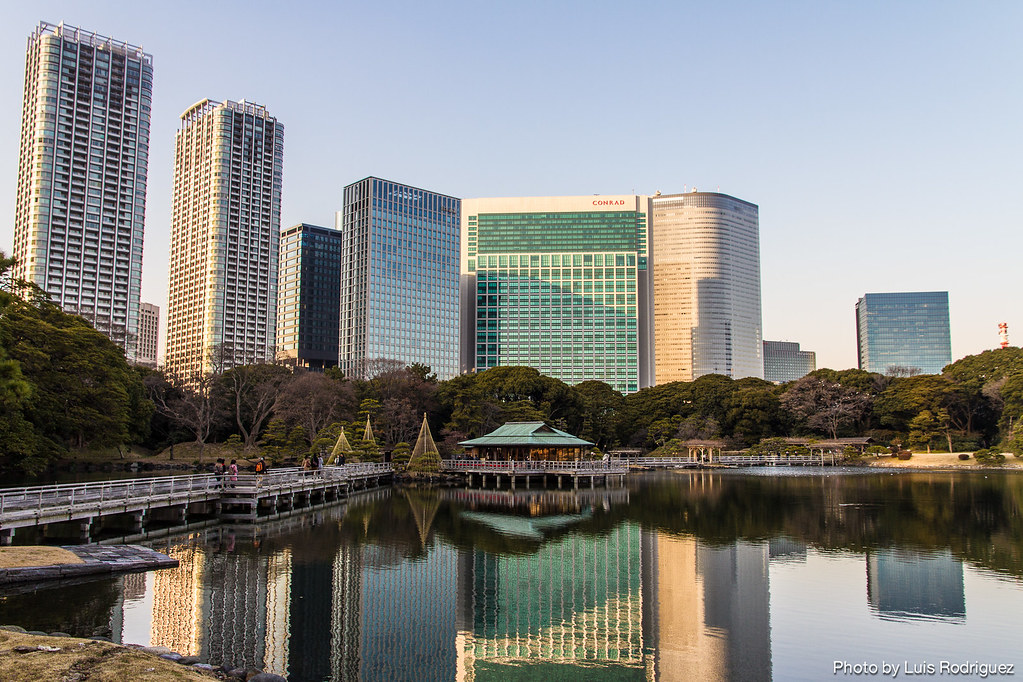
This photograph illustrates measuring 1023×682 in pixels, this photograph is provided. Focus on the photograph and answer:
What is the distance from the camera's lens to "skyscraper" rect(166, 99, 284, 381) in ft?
439

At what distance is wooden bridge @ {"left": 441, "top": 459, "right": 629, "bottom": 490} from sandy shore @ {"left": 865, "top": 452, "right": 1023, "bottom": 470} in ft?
102

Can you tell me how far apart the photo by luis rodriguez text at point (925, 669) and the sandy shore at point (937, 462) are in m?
62.0

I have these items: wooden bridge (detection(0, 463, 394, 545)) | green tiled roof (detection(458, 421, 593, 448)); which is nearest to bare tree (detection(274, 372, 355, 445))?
green tiled roof (detection(458, 421, 593, 448))

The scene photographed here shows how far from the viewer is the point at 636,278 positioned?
159m

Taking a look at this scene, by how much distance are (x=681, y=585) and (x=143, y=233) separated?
117 metres

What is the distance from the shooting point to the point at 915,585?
63.7 feet

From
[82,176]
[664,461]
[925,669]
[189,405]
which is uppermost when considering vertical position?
[82,176]

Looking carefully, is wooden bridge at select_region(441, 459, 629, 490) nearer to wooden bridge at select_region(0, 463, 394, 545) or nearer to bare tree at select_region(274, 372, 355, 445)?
wooden bridge at select_region(0, 463, 394, 545)

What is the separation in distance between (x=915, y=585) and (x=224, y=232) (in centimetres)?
13460

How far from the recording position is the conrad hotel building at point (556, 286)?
519 feet

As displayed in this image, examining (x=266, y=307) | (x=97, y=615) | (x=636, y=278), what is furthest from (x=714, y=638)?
(x=636, y=278)

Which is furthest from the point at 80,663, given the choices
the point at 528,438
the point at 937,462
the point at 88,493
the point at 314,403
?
the point at 937,462

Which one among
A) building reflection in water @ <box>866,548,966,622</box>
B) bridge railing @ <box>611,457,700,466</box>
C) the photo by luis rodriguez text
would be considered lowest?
bridge railing @ <box>611,457,700,466</box>

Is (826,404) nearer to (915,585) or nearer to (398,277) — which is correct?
(915,585)
